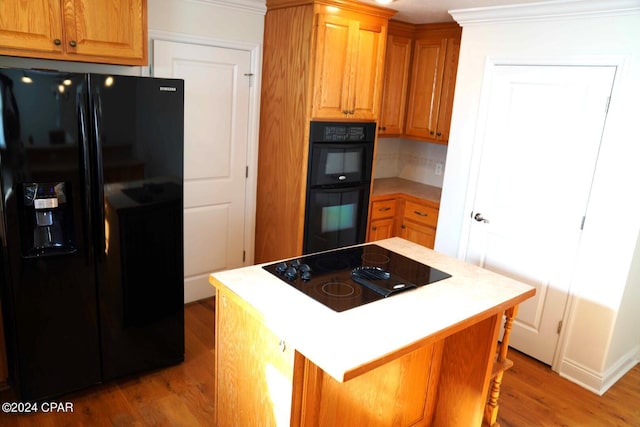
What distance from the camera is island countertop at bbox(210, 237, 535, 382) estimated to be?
4.95 feet

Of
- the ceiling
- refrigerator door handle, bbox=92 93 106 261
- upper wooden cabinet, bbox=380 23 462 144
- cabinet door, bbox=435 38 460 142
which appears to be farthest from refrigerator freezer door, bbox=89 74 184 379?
cabinet door, bbox=435 38 460 142

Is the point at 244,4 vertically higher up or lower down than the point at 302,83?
higher up

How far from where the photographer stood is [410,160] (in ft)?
15.5

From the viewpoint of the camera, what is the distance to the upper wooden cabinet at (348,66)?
3.26 meters

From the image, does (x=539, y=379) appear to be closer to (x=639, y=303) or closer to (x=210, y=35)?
(x=639, y=303)

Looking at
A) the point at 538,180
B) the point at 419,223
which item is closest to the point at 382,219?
the point at 419,223

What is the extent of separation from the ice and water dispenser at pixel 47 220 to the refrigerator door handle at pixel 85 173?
0.06m

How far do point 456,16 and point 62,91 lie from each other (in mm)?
2580

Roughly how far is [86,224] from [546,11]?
9.45 feet

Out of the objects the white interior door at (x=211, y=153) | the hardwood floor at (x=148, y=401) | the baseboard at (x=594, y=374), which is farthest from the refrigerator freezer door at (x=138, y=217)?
the baseboard at (x=594, y=374)

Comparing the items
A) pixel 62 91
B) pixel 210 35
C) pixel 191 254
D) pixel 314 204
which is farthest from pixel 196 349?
pixel 210 35

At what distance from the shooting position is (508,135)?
10.3ft

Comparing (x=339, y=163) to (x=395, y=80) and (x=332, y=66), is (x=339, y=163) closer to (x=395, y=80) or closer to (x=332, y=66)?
(x=332, y=66)

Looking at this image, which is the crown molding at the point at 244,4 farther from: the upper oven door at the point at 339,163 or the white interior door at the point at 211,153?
the upper oven door at the point at 339,163
